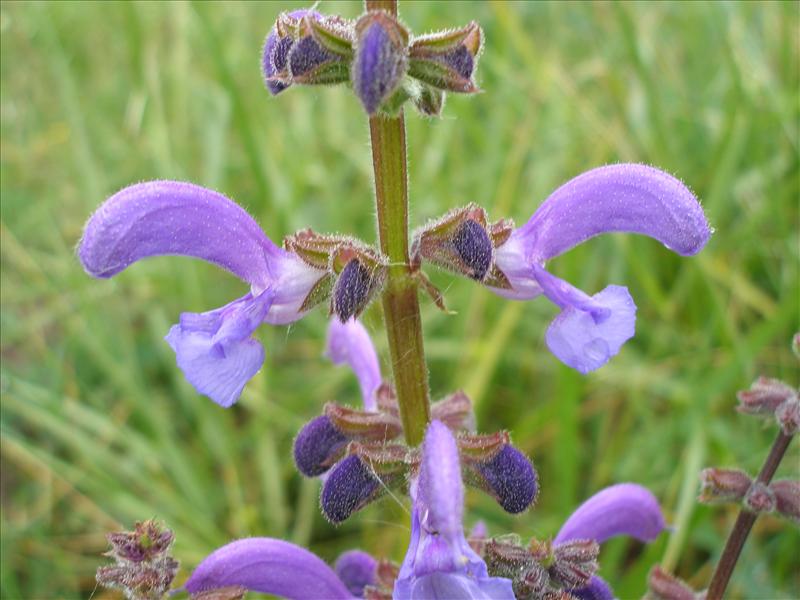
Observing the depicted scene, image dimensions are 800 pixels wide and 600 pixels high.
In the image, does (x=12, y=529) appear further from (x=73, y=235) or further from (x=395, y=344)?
(x=73, y=235)

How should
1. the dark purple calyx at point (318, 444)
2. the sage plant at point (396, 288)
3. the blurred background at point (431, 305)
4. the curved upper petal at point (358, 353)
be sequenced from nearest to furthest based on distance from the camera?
1. the sage plant at point (396, 288)
2. the dark purple calyx at point (318, 444)
3. the curved upper petal at point (358, 353)
4. the blurred background at point (431, 305)

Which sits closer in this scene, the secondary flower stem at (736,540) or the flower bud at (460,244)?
the flower bud at (460,244)

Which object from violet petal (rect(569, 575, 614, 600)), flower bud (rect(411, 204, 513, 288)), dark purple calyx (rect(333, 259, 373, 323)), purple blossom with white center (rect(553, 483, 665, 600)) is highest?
flower bud (rect(411, 204, 513, 288))

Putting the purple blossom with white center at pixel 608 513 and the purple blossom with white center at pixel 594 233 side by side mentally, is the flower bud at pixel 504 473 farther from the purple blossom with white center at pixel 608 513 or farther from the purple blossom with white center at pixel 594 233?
the purple blossom with white center at pixel 608 513

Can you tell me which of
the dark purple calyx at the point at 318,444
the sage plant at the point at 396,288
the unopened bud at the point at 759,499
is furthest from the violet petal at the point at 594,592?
the dark purple calyx at the point at 318,444

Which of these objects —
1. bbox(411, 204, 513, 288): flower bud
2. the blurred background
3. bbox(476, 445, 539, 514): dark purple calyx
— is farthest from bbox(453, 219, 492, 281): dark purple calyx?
the blurred background

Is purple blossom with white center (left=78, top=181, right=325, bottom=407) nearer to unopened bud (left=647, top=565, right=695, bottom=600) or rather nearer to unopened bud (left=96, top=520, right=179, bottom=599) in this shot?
unopened bud (left=96, top=520, right=179, bottom=599)
